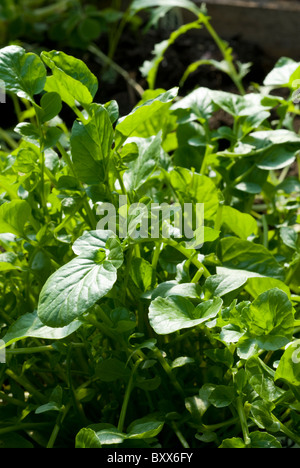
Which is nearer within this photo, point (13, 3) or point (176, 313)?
point (176, 313)

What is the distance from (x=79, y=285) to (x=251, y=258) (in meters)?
0.24

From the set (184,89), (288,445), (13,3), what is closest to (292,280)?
(288,445)

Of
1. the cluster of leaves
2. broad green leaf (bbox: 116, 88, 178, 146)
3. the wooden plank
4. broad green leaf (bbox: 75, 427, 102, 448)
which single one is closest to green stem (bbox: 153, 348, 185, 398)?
the cluster of leaves

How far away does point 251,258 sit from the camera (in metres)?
0.66

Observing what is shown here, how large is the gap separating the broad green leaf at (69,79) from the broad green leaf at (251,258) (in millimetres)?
219

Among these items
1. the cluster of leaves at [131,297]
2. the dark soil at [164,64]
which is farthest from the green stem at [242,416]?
the dark soil at [164,64]

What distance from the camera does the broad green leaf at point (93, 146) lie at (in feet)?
1.85

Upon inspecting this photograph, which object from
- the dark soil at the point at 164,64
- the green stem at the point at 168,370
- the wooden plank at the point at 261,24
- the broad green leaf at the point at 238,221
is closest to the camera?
the green stem at the point at 168,370

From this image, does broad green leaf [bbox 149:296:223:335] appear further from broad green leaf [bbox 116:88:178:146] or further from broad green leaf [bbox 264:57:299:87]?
broad green leaf [bbox 264:57:299:87]

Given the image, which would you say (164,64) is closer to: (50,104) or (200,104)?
(200,104)

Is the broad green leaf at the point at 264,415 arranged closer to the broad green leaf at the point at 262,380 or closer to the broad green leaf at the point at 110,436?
the broad green leaf at the point at 262,380
